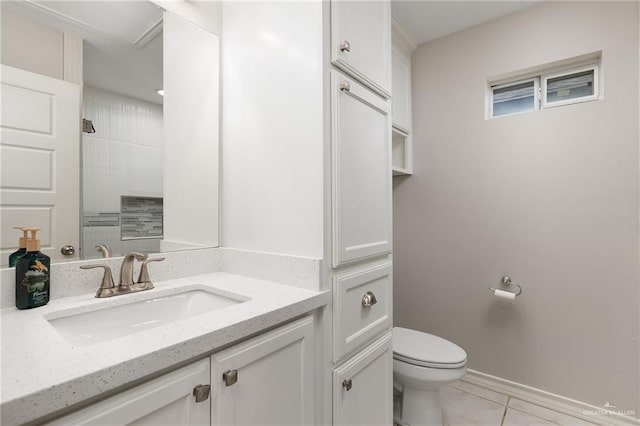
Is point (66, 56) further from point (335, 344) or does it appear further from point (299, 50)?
point (335, 344)

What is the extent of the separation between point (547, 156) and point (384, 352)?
1527 mm

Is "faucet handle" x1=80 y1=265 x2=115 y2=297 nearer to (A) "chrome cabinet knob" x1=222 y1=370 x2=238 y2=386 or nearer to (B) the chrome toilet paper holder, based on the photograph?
(A) "chrome cabinet knob" x1=222 y1=370 x2=238 y2=386

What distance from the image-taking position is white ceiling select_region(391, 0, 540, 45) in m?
1.85

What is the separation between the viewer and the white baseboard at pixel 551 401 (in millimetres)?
1636

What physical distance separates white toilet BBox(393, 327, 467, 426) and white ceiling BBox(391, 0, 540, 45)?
200cm

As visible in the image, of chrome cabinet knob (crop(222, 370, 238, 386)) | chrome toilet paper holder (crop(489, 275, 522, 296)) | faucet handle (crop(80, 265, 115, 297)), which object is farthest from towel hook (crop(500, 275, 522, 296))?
faucet handle (crop(80, 265, 115, 297))

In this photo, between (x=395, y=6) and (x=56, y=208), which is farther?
(x=395, y=6)

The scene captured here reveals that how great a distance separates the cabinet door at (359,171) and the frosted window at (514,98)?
1.15 metres

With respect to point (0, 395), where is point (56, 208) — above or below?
above

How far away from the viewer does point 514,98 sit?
2021mm

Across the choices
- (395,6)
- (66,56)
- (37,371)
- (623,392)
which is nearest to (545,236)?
(623,392)

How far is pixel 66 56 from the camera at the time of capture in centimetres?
99

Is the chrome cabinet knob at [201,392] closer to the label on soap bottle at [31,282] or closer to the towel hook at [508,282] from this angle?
the label on soap bottle at [31,282]

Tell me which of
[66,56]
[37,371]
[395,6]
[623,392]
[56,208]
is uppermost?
[395,6]
